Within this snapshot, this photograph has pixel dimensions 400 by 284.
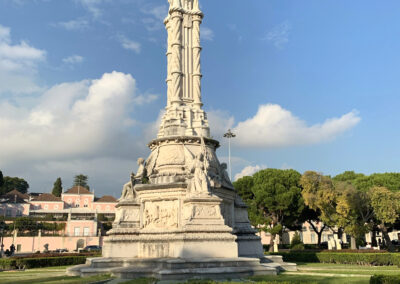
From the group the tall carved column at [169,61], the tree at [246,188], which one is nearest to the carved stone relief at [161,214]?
the tall carved column at [169,61]

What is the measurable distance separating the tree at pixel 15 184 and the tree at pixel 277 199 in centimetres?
7153

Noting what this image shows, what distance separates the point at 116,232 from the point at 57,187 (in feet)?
270

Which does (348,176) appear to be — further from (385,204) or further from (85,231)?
(85,231)

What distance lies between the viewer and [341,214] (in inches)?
1271

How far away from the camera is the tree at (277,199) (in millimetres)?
38575

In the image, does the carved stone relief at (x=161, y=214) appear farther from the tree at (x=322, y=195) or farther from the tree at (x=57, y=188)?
the tree at (x=57, y=188)

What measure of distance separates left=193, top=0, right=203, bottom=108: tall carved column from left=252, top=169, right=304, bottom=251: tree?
19.2 m

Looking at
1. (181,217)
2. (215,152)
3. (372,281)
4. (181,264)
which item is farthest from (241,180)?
(372,281)

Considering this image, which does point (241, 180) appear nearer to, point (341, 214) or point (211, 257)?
point (341, 214)

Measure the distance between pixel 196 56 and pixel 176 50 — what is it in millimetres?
1392

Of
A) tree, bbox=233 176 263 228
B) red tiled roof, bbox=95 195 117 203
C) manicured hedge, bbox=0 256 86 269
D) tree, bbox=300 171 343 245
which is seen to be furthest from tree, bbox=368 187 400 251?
red tiled roof, bbox=95 195 117 203

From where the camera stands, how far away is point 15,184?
311 feet

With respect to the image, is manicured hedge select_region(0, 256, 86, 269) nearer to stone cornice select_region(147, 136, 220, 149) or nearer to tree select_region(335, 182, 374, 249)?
stone cornice select_region(147, 136, 220, 149)

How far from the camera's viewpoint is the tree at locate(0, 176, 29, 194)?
90.8 metres
